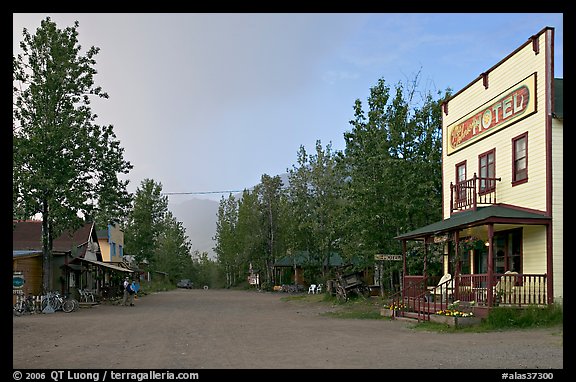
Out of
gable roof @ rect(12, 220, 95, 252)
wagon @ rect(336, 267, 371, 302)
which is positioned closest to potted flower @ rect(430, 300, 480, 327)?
wagon @ rect(336, 267, 371, 302)

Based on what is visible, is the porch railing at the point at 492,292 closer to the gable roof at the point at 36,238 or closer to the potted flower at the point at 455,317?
the potted flower at the point at 455,317

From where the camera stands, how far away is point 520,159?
2225 cm

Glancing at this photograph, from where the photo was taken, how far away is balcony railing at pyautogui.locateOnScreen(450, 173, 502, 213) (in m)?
23.6

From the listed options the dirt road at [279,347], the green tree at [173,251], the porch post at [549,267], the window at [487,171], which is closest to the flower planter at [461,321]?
the dirt road at [279,347]

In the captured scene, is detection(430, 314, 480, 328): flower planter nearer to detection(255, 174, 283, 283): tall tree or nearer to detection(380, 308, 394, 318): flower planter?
detection(380, 308, 394, 318): flower planter

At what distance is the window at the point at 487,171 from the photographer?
24033 mm

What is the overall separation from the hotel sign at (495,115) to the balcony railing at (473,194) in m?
1.90

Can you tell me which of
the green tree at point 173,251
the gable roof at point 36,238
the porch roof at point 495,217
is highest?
the porch roof at point 495,217

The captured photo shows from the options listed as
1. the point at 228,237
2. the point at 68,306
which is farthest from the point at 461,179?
the point at 228,237

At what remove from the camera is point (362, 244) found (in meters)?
34.3

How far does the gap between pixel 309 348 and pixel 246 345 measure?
1.67m

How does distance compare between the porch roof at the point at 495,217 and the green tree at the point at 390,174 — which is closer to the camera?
the porch roof at the point at 495,217

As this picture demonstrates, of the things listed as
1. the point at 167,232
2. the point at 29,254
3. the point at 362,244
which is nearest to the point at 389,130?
the point at 362,244

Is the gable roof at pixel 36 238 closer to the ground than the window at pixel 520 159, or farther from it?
closer to the ground
